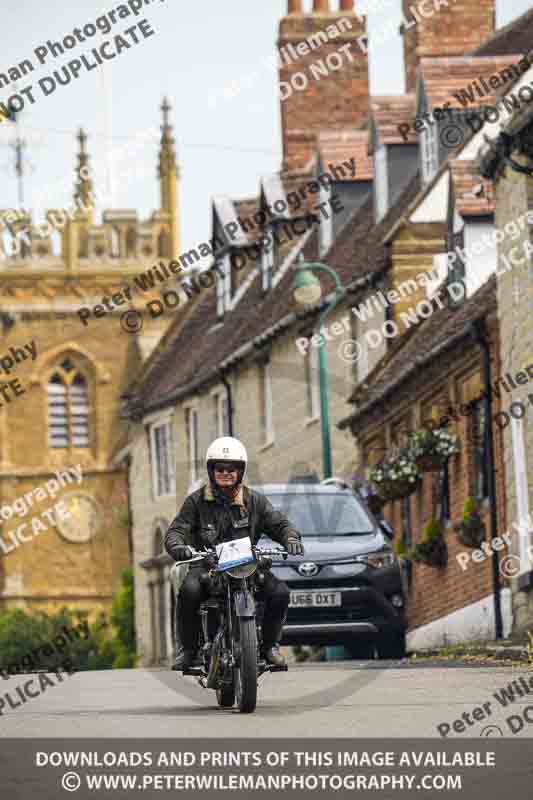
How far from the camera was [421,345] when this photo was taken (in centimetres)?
3519

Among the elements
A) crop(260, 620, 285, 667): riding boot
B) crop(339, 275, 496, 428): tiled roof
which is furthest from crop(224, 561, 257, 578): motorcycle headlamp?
crop(339, 275, 496, 428): tiled roof

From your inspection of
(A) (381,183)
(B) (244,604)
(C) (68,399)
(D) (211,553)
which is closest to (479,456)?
(A) (381,183)

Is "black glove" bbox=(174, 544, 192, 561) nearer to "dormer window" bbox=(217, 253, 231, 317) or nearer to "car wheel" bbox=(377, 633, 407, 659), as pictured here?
"car wheel" bbox=(377, 633, 407, 659)

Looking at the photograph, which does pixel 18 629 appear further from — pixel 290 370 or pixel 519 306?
pixel 519 306

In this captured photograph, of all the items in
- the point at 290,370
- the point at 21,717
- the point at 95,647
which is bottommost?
the point at 95,647

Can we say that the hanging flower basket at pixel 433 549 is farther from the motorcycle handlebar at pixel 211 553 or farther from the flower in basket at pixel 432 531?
the motorcycle handlebar at pixel 211 553

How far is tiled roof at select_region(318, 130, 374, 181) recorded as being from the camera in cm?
4569

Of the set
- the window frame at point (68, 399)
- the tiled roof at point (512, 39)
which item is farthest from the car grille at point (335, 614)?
the window frame at point (68, 399)

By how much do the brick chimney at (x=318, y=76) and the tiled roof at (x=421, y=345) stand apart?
1527cm

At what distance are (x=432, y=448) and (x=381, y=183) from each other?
40.2 feet

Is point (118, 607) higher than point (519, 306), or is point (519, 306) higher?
point (519, 306)
